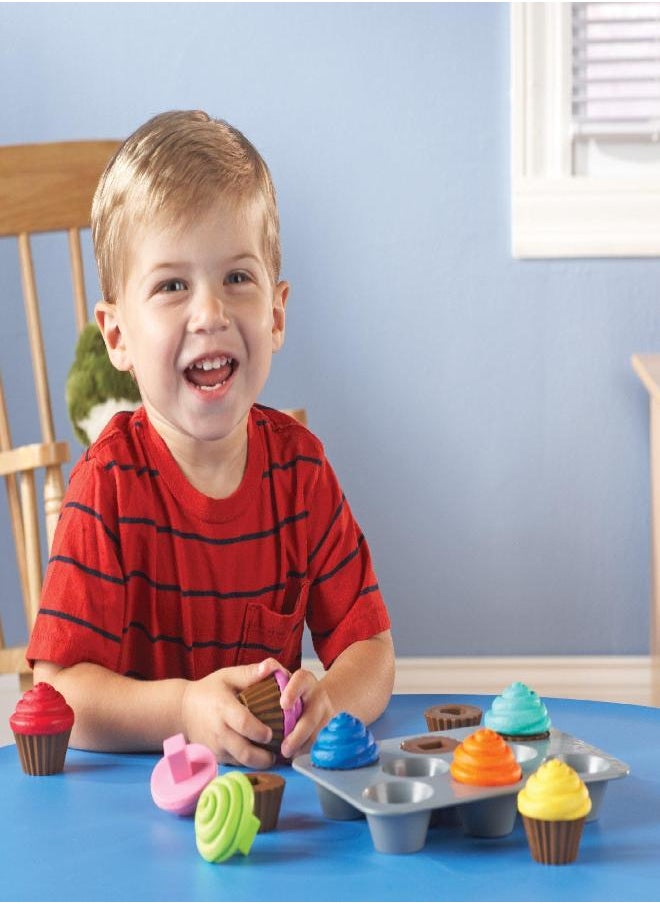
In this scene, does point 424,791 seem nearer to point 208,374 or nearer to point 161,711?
point 161,711

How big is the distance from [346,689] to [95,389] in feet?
2.31

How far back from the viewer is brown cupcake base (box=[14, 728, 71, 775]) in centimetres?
69

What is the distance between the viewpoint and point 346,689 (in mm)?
839

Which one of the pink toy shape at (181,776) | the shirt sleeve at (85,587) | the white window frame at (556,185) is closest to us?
the pink toy shape at (181,776)

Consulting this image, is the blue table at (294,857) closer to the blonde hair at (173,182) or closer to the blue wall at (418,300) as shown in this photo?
the blonde hair at (173,182)

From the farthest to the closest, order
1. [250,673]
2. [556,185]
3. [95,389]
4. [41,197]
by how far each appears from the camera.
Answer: [556,185] → [41,197] → [95,389] → [250,673]

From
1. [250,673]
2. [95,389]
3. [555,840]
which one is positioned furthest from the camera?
[95,389]

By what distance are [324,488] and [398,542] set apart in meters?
1.14

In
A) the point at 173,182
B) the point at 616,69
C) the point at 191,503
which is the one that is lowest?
the point at 191,503

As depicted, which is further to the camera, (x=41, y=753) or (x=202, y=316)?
(x=202, y=316)

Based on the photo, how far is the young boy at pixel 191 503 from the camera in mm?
836

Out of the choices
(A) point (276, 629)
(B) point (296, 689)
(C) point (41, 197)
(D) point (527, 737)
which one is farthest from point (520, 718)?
(C) point (41, 197)

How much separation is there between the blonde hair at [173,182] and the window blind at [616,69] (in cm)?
124

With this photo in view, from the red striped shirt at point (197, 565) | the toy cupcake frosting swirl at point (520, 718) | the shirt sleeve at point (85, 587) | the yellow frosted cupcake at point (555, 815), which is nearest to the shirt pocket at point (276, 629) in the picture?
the red striped shirt at point (197, 565)
